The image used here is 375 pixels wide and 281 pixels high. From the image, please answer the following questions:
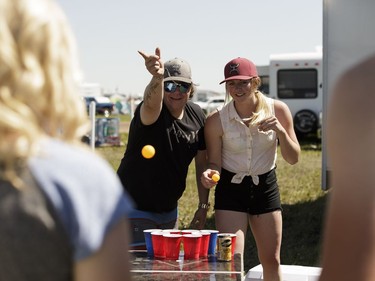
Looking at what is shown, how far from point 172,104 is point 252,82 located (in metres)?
0.64

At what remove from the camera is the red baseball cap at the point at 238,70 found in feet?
16.8

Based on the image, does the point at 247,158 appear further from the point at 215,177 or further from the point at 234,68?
the point at 234,68

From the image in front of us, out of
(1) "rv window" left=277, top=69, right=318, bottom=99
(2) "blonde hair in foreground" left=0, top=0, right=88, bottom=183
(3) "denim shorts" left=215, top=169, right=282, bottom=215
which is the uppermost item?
(1) "rv window" left=277, top=69, right=318, bottom=99

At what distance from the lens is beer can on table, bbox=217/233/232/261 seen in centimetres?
411

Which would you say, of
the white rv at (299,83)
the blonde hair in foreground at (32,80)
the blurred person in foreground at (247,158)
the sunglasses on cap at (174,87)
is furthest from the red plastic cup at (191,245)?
the white rv at (299,83)

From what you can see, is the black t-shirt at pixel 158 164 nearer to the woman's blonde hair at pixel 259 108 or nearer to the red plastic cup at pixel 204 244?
the woman's blonde hair at pixel 259 108

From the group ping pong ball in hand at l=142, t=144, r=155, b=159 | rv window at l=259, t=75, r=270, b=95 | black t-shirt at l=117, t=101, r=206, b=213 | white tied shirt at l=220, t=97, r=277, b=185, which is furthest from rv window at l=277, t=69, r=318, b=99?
ping pong ball in hand at l=142, t=144, r=155, b=159

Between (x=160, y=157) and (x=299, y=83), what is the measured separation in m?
18.7

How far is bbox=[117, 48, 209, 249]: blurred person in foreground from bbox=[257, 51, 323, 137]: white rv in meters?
18.2

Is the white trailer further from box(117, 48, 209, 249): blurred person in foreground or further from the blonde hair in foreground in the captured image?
the blonde hair in foreground

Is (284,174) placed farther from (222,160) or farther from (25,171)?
(25,171)

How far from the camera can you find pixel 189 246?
413 cm

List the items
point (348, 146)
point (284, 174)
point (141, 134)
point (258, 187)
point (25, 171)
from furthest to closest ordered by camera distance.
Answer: point (284, 174) < point (258, 187) < point (141, 134) < point (25, 171) < point (348, 146)

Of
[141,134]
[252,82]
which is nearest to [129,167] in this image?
[141,134]
